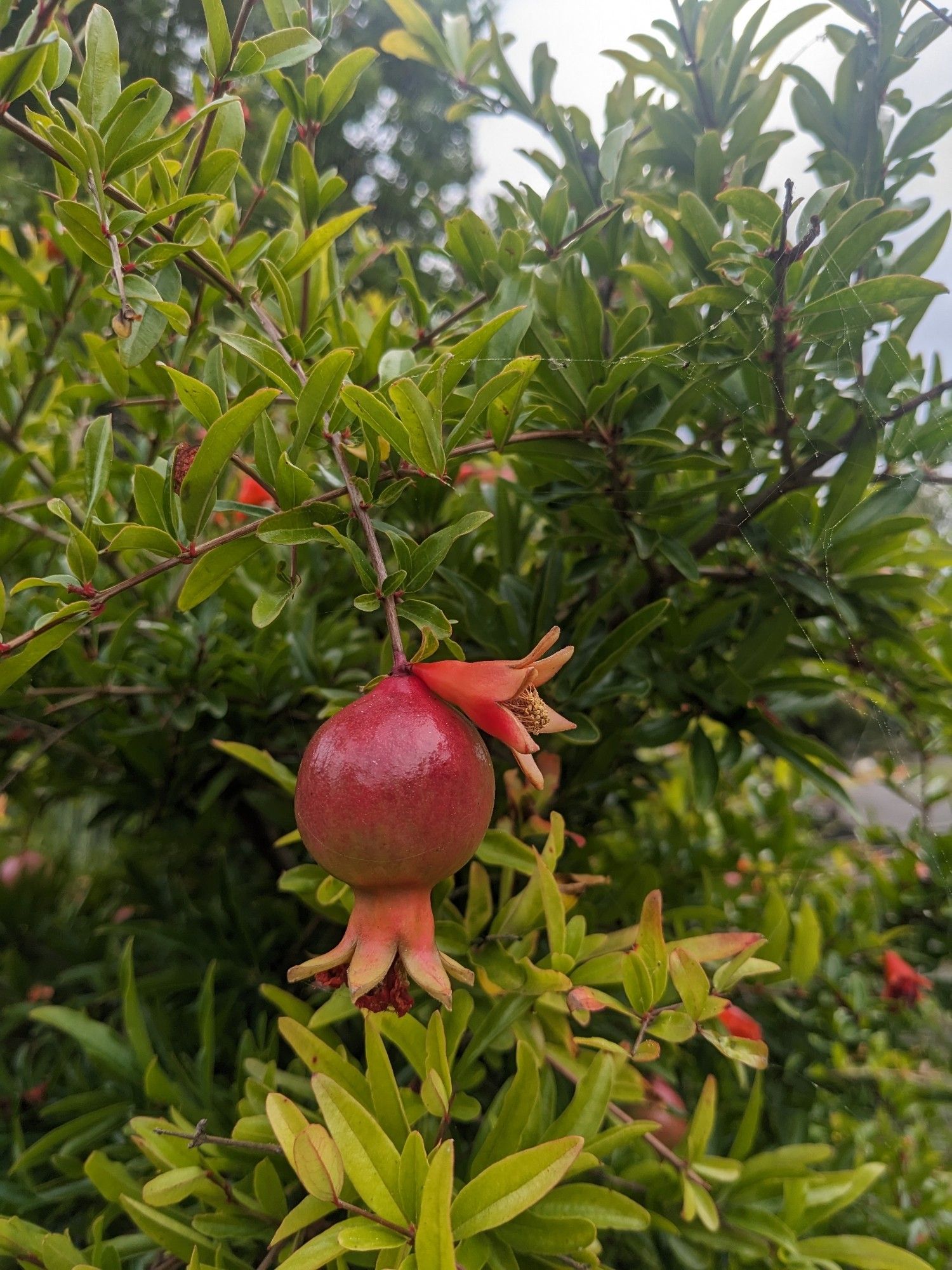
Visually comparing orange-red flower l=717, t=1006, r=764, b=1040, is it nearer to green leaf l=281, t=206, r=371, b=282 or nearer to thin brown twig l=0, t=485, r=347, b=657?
thin brown twig l=0, t=485, r=347, b=657

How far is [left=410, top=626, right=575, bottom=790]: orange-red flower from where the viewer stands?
37 cm

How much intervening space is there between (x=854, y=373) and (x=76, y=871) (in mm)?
1495

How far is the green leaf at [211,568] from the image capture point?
1.36 feet

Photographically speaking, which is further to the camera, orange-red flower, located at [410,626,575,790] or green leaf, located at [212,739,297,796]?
green leaf, located at [212,739,297,796]

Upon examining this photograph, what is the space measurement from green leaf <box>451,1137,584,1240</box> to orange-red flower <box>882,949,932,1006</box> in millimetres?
720

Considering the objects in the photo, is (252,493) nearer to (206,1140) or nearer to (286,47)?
(286,47)

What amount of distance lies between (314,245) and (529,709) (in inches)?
14.3

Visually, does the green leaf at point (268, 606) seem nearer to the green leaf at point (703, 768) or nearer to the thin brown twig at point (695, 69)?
the green leaf at point (703, 768)

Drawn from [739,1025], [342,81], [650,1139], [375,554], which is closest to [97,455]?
[375,554]

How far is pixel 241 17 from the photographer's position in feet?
1.46

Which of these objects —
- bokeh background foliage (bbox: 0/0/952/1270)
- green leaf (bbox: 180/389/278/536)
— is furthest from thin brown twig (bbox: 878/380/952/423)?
green leaf (bbox: 180/389/278/536)

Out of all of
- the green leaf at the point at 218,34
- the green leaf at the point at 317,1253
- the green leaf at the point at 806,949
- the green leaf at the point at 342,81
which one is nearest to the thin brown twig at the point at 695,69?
the green leaf at the point at 342,81

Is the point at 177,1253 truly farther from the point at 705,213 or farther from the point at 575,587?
the point at 705,213

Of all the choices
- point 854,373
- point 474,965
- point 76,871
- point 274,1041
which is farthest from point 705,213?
point 76,871
